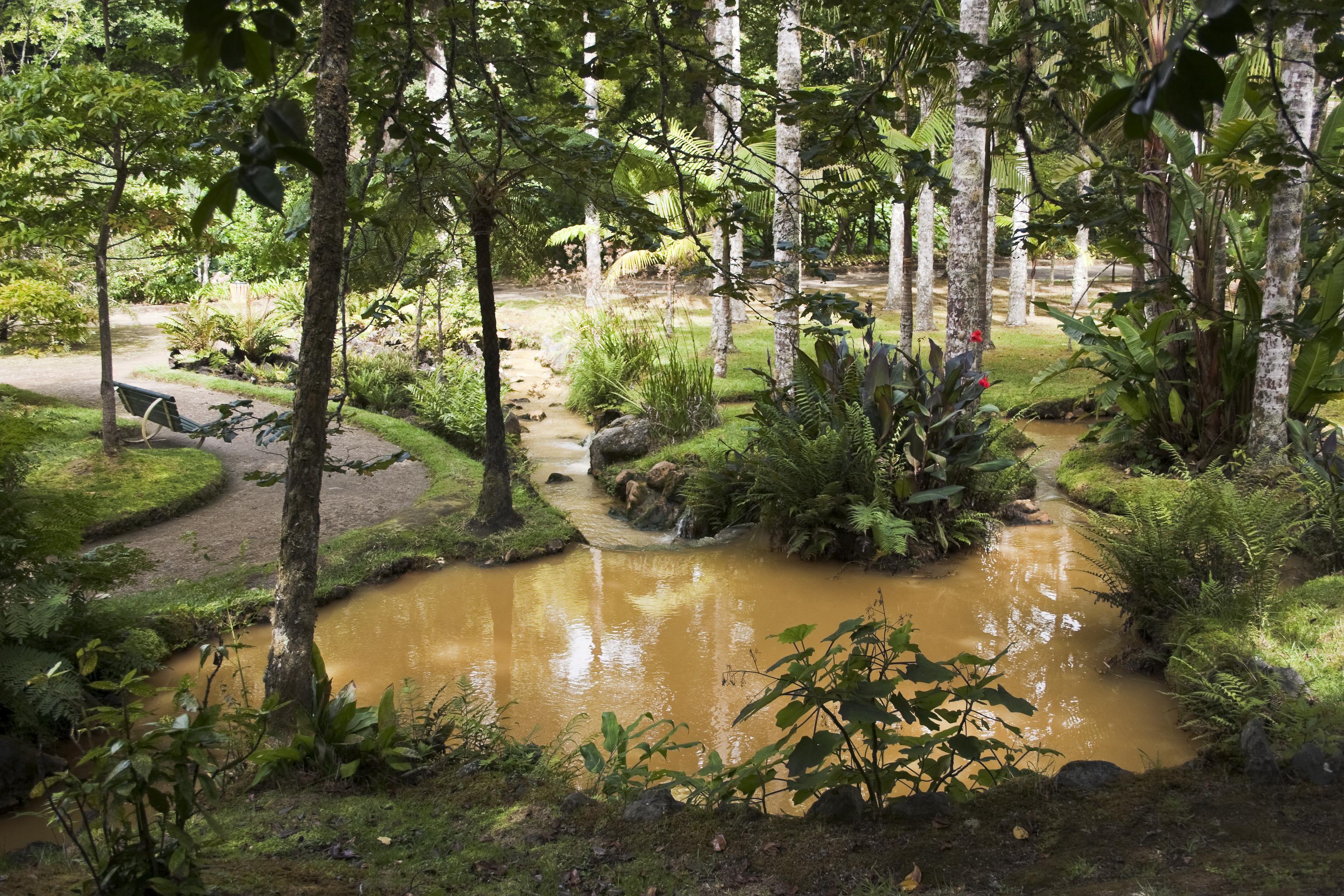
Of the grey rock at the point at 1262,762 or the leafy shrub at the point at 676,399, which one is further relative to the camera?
the leafy shrub at the point at 676,399

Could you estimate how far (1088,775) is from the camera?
129 inches

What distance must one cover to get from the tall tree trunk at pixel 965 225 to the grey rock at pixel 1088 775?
600cm

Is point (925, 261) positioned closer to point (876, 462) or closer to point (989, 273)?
point (989, 273)

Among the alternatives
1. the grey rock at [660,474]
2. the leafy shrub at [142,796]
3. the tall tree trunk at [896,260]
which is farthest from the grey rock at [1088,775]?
the tall tree trunk at [896,260]

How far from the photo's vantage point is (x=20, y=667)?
414 cm

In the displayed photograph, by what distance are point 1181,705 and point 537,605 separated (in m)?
4.00

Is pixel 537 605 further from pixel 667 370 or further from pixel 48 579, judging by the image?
pixel 667 370

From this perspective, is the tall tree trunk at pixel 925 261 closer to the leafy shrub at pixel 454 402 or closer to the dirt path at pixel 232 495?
the leafy shrub at pixel 454 402

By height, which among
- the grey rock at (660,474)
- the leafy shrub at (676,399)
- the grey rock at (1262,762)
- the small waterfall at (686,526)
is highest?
the leafy shrub at (676,399)

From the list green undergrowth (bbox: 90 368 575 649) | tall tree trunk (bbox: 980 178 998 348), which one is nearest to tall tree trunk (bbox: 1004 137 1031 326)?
tall tree trunk (bbox: 980 178 998 348)

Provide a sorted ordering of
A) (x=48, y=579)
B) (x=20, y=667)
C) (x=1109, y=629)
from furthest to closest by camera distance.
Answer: (x=1109, y=629) < (x=48, y=579) < (x=20, y=667)

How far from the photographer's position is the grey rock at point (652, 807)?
10.2ft

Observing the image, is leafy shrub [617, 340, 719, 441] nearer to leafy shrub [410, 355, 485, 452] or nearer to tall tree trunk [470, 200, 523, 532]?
leafy shrub [410, 355, 485, 452]

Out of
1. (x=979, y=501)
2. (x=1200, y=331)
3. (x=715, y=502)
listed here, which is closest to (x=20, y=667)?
(x=715, y=502)
